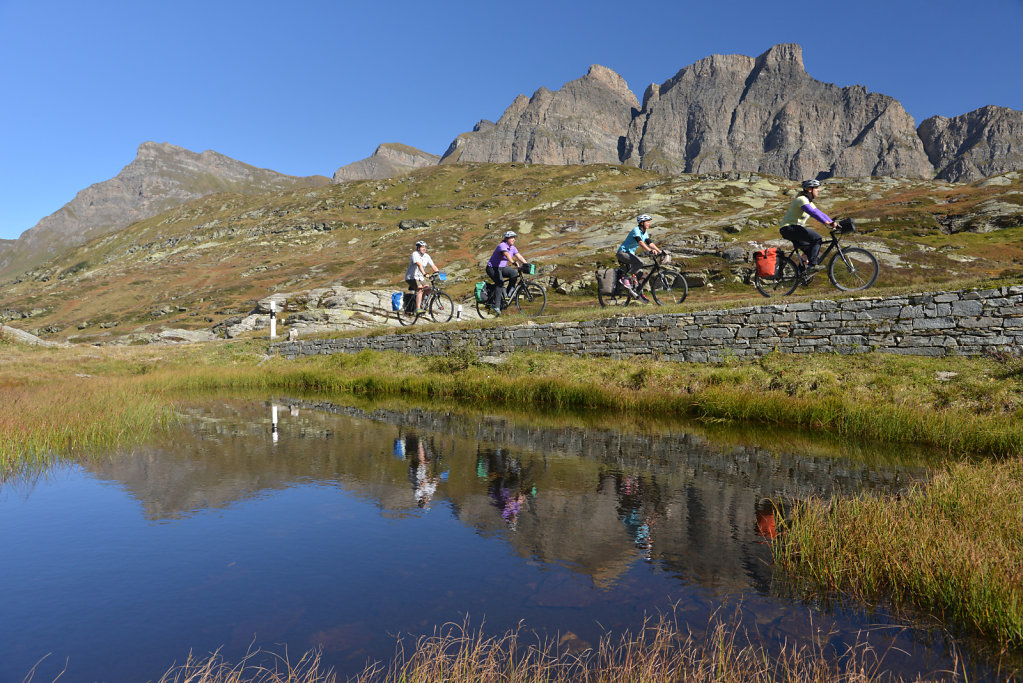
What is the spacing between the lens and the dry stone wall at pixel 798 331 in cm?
1212

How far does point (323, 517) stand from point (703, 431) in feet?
26.8

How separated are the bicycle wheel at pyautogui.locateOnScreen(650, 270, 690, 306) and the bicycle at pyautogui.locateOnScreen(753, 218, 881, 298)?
2.43 meters

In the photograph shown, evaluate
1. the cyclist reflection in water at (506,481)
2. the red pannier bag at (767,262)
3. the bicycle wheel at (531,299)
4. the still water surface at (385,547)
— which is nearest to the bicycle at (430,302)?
the bicycle wheel at (531,299)

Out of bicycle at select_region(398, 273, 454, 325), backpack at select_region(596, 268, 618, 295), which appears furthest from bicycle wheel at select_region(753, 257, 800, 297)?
bicycle at select_region(398, 273, 454, 325)

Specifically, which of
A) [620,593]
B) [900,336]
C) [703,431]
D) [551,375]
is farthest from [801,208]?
→ [620,593]

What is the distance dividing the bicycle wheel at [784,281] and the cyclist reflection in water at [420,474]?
10.5 meters

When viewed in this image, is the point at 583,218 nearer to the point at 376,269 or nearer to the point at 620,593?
the point at 376,269

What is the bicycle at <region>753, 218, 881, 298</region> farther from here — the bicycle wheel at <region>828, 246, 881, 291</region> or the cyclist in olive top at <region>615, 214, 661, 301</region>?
the cyclist in olive top at <region>615, 214, 661, 301</region>

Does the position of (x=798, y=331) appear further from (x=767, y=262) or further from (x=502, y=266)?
(x=502, y=266)

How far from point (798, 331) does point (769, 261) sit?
2203mm

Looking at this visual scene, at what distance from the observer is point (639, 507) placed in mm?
7191

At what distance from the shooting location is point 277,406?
17.3 metres

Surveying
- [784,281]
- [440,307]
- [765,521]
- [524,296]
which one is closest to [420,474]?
[765,521]

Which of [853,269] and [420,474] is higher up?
[853,269]
